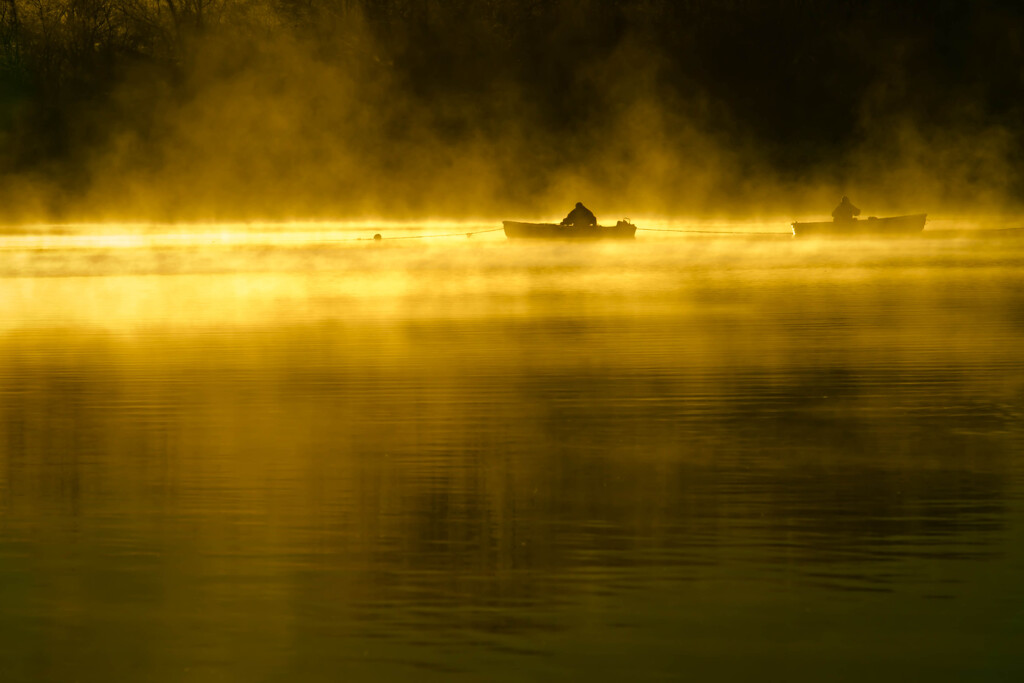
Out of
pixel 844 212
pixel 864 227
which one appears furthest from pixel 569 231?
pixel 864 227

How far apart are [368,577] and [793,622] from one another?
5.92ft

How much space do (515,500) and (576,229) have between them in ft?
124

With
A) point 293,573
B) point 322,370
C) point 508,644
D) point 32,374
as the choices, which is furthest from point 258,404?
point 508,644

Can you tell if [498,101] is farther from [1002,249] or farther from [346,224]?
[1002,249]

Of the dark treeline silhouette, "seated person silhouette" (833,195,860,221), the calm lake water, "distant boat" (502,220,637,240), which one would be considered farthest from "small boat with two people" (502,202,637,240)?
the calm lake water

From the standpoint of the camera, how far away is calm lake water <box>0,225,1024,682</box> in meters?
6.72

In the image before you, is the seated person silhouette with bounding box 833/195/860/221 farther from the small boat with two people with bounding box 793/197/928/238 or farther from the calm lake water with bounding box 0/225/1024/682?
the calm lake water with bounding box 0/225/1024/682

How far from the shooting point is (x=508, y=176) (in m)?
63.2

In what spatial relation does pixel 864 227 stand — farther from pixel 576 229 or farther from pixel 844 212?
pixel 576 229

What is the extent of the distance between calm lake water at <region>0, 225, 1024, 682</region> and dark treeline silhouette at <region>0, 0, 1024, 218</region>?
135 ft

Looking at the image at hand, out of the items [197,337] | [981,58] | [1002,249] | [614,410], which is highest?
[981,58]

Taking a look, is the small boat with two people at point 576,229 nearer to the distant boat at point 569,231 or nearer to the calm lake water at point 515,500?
the distant boat at point 569,231

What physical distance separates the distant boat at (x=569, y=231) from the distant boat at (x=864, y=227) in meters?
4.56

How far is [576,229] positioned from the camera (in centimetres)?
4684
